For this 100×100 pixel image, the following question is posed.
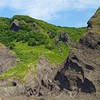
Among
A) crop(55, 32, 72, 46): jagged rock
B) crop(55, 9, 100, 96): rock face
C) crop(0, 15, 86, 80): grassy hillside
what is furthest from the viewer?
crop(55, 32, 72, 46): jagged rock

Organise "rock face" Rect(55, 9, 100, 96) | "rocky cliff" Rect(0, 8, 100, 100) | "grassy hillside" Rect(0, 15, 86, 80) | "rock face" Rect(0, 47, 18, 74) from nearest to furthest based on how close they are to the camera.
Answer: "rocky cliff" Rect(0, 8, 100, 100) → "rock face" Rect(55, 9, 100, 96) → "grassy hillside" Rect(0, 15, 86, 80) → "rock face" Rect(0, 47, 18, 74)

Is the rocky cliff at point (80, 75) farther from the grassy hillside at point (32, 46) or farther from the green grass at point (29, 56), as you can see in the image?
the grassy hillside at point (32, 46)

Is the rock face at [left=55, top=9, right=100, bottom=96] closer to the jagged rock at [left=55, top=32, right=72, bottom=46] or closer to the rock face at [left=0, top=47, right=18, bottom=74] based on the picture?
the rock face at [left=0, top=47, right=18, bottom=74]

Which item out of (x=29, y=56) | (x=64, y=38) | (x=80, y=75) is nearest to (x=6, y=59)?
(x=29, y=56)

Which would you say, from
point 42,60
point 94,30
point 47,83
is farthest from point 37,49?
point 94,30

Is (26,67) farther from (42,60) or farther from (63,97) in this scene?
(63,97)

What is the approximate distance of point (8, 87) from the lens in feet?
480

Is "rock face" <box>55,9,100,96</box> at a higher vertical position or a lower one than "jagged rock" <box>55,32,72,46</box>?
lower

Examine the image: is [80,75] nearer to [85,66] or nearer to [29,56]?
[85,66]

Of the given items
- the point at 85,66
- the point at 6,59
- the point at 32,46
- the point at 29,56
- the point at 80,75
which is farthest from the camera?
the point at 32,46

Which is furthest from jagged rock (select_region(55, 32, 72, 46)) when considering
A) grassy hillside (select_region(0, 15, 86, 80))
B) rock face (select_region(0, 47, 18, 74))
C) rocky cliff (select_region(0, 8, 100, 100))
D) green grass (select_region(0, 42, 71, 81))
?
rocky cliff (select_region(0, 8, 100, 100))

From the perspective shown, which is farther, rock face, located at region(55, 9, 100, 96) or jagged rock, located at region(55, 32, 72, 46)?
jagged rock, located at region(55, 32, 72, 46)

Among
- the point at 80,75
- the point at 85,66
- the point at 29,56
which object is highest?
the point at 29,56

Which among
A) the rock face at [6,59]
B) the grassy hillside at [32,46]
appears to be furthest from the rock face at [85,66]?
the rock face at [6,59]
